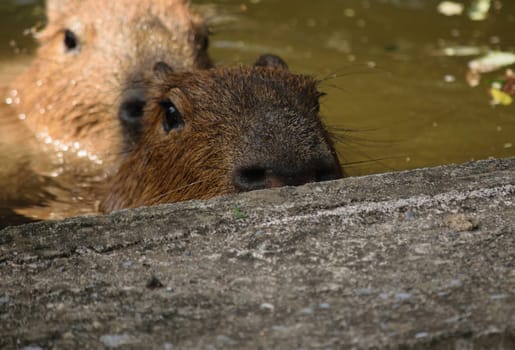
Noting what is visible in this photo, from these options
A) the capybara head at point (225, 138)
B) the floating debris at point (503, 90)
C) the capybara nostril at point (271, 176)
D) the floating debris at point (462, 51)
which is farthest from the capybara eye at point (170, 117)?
the floating debris at point (462, 51)

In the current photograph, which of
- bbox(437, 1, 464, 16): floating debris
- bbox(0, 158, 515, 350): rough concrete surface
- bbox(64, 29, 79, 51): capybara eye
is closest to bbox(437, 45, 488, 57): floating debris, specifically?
bbox(437, 1, 464, 16): floating debris

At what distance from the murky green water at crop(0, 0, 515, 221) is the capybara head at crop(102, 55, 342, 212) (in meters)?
1.15

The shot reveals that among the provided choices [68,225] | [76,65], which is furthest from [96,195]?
[68,225]

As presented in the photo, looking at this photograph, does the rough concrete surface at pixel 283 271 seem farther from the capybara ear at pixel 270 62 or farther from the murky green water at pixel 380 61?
the murky green water at pixel 380 61

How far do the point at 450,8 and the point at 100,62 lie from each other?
139 inches

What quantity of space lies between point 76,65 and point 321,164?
3.02m

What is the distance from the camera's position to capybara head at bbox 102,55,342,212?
3.53 metres

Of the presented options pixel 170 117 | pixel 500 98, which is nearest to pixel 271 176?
pixel 170 117

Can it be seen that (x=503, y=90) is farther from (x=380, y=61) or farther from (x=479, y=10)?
(x=479, y=10)

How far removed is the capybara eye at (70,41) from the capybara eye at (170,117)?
206 cm

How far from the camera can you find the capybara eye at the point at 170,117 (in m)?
4.34

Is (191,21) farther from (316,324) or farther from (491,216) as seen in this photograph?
(316,324)

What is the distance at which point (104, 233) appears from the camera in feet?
8.95

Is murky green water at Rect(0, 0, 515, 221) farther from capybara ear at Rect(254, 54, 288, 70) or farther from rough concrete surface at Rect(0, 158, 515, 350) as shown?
rough concrete surface at Rect(0, 158, 515, 350)
